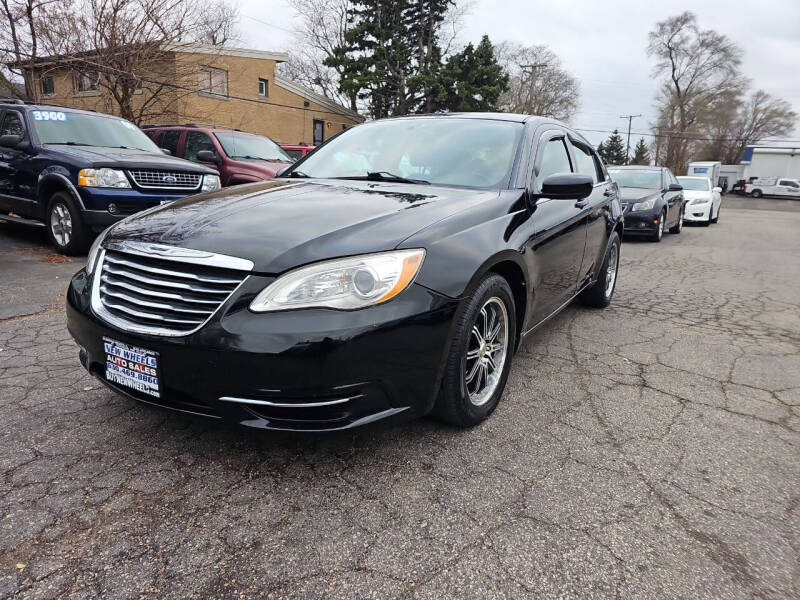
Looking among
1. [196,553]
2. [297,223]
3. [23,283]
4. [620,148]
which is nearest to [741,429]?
[297,223]

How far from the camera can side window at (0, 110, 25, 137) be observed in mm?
7180

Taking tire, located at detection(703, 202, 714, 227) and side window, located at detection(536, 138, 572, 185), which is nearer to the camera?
side window, located at detection(536, 138, 572, 185)

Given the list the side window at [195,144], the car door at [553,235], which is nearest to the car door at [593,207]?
the car door at [553,235]

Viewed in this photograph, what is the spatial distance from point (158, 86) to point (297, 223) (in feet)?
60.1

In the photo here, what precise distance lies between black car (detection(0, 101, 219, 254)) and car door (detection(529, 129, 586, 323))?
4882 millimetres

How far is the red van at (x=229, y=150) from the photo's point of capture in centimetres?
951

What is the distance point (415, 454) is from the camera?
98.3 inches

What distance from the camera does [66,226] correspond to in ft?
21.9

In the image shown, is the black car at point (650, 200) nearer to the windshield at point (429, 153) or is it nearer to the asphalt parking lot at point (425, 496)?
the windshield at point (429, 153)

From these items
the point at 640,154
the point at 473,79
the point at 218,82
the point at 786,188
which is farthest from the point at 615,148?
the point at 218,82

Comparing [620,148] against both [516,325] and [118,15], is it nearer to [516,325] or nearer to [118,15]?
[118,15]

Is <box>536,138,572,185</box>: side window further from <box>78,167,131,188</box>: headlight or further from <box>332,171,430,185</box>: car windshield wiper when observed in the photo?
<box>78,167,131,188</box>: headlight

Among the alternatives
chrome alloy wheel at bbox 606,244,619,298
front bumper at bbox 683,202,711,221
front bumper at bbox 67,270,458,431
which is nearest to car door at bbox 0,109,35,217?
front bumper at bbox 67,270,458,431

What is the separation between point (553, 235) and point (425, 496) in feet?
6.21
